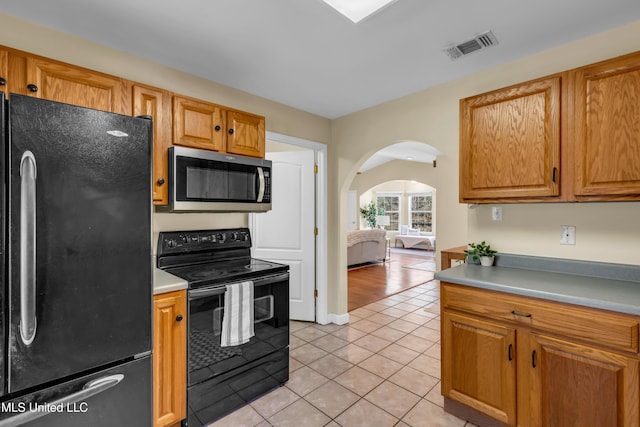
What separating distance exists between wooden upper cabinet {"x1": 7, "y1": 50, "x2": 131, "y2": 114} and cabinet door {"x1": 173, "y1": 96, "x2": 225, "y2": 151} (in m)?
0.31

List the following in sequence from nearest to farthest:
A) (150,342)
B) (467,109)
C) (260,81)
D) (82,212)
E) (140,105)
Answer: (82,212)
(150,342)
(140,105)
(467,109)
(260,81)

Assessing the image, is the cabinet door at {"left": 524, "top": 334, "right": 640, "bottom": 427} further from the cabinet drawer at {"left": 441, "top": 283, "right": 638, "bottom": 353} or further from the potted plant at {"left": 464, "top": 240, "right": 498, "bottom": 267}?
the potted plant at {"left": 464, "top": 240, "right": 498, "bottom": 267}

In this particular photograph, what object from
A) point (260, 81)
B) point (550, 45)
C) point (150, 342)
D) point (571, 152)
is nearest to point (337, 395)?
point (150, 342)

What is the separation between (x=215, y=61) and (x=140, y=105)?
646 mm

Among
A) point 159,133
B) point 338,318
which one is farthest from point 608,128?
point 338,318

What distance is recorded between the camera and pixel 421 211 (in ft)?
35.9

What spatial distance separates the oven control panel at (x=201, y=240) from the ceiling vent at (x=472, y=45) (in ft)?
6.91

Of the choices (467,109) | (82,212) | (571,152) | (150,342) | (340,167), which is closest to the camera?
(82,212)

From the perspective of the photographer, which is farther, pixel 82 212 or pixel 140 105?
pixel 140 105

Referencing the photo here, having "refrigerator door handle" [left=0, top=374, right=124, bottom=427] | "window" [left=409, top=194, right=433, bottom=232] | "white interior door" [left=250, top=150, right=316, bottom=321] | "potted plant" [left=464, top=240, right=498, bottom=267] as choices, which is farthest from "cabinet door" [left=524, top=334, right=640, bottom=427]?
"window" [left=409, top=194, right=433, bottom=232]

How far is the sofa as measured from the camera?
6817mm

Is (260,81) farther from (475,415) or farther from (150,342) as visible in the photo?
(475,415)

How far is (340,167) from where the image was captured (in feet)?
11.6

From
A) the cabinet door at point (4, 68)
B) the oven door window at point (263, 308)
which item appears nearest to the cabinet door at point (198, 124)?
the cabinet door at point (4, 68)
